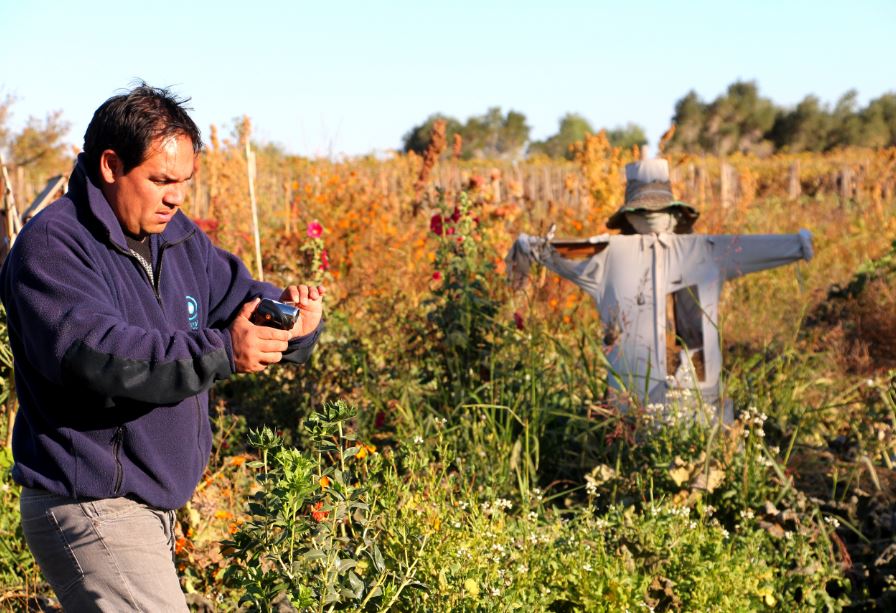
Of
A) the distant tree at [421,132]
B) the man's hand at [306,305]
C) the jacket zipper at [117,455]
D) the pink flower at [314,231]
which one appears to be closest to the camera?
the jacket zipper at [117,455]

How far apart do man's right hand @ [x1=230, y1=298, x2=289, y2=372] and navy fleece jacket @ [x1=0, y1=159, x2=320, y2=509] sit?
32mm

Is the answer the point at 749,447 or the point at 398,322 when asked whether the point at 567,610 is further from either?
the point at 398,322

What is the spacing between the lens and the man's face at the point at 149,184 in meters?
1.97

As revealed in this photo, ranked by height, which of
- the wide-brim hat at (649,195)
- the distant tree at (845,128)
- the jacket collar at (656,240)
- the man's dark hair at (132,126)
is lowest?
the jacket collar at (656,240)

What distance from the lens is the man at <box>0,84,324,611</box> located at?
1805 millimetres

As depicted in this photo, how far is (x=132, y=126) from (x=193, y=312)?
503 millimetres

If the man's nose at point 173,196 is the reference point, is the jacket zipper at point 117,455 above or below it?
below

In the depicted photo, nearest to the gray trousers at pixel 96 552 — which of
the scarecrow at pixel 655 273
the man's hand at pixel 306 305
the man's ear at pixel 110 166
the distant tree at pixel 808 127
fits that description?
the man's hand at pixel 306 305

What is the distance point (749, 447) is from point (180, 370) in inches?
105

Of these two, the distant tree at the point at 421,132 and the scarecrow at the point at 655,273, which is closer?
the scarecrow at the point at 655,273

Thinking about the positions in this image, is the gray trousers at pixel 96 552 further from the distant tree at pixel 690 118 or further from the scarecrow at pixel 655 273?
the distant tree at pixel 690 118

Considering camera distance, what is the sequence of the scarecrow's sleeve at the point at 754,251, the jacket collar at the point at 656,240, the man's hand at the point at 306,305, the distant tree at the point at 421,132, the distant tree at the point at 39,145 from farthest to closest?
1. the distant tree at the point at 421,132
2. the distant tree at the point at 39,145
3. the jacket collar at the point at 656,240
4. the scarecrow's sleeve at the point at 754,251
5. the man's hand at the point at 306,305

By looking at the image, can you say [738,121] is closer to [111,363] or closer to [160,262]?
[160,262]

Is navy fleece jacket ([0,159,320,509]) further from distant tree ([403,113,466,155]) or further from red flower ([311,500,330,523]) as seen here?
distant tree ([403,113,466,155])
